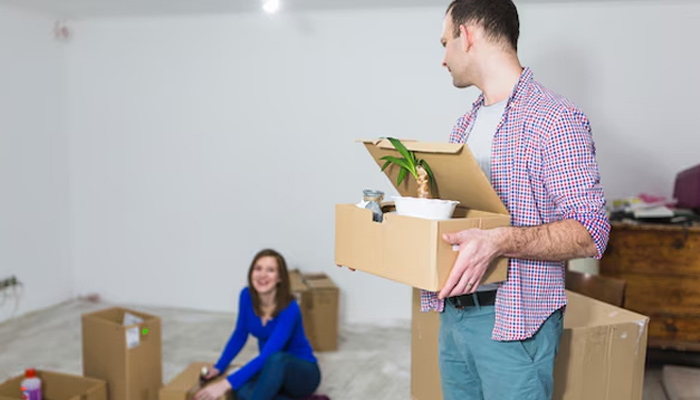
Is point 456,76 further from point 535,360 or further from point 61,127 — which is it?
point 61,127

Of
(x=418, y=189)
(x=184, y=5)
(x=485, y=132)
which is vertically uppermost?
(x=184, y=5)

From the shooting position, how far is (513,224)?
1269mm

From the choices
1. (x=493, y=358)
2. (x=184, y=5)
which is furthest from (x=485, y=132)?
(x=184, y=5)

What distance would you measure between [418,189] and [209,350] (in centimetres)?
229

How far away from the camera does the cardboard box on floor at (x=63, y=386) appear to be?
6.88 feet

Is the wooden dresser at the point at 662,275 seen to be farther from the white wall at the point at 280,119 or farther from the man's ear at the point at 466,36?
the man's ear at the point at 466,36

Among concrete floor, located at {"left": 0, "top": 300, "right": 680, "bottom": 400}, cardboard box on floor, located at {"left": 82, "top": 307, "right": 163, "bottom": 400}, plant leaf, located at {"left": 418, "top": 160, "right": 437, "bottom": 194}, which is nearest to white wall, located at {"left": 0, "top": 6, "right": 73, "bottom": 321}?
concrete floor, located at {"left": 0, "top": 300, "right": 680, "bottom": 400}

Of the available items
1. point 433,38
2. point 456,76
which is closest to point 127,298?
point 433,38

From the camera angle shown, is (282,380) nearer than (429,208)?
No

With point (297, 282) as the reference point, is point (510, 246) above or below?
above

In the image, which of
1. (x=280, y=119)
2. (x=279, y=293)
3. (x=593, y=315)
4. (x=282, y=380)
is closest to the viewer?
(x=593, y=315)

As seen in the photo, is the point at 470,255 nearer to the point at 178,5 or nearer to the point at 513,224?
the point at 513,224

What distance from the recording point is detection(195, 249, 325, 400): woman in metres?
2.27

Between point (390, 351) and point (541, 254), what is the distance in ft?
7.24
